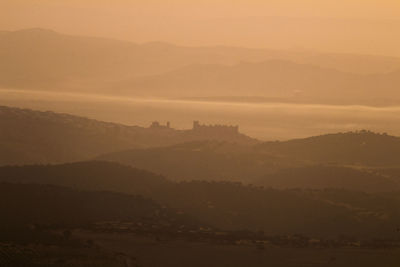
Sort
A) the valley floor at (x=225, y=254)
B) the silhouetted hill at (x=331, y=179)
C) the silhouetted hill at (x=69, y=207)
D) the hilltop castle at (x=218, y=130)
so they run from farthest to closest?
the hilltop castle at (x=218, y=130) < the silhouetted hill at (x=331, y=179) < the silhouetted hill at (x=69, y=207) < the valley floor at (x=225, y=254)

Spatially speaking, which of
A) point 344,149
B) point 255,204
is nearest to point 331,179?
point 255,204

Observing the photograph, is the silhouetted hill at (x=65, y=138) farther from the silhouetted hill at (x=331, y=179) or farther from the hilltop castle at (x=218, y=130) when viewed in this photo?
the silhouetted hill at (x=331, y=179)

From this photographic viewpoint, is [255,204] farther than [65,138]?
No

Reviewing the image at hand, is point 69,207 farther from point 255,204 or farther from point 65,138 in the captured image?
point 65,138

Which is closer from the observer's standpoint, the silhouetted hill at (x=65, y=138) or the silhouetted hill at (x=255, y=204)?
the silhouetted hill at (x=255, y=204)

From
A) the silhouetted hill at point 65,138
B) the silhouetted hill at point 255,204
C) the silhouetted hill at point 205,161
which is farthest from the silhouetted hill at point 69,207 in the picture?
the silhouetted hill at point 65,138

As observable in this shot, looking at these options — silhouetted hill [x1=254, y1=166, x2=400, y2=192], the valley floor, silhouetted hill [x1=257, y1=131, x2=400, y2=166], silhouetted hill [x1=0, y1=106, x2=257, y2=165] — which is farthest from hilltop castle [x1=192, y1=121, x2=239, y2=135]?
the valley floor
